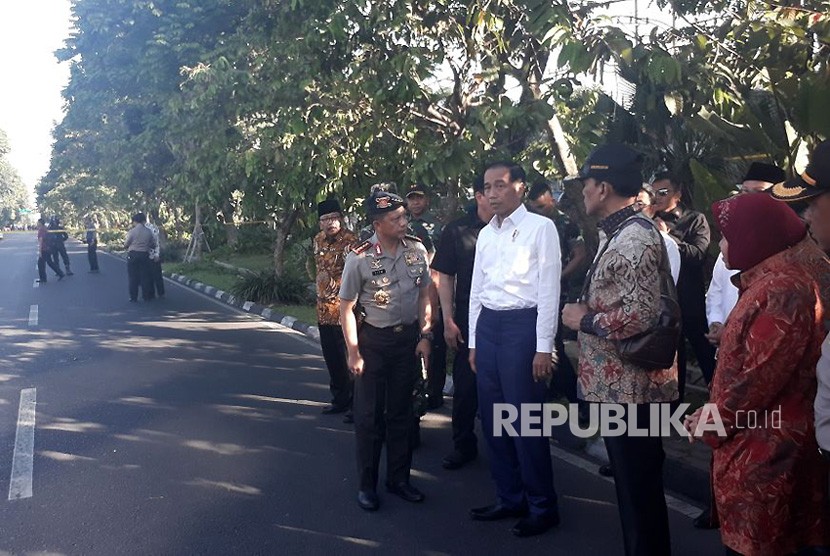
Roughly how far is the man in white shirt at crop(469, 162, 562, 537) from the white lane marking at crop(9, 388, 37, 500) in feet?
9.76

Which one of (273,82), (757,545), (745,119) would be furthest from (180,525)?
(273,82)

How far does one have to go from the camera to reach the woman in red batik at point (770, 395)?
89.5 inches

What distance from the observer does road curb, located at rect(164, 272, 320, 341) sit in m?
11.0

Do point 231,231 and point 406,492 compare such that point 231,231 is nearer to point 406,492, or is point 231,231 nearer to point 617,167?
point 406,492

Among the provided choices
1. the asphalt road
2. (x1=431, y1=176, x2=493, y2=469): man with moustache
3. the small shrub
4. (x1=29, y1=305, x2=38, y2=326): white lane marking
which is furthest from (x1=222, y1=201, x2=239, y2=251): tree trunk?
(x1=431, y1=176, x2=493, y2=469): man with moustache

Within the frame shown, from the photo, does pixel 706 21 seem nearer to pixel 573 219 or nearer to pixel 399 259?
pixel 573 219

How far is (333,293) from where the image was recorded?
628 cm

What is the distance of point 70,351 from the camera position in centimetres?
966

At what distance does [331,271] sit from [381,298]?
6.58 feet

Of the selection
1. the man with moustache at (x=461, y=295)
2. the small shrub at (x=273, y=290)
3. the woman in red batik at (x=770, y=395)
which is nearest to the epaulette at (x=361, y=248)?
the man with moustache at (x=461, y=295)

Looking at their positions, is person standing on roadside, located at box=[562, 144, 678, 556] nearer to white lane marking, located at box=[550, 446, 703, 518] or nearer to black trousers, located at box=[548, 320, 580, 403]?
white lane marking, located at box=[550, 446, 703, 518]

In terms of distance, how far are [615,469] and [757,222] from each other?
1289 mm

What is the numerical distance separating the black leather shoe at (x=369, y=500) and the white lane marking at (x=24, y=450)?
2.14 meters

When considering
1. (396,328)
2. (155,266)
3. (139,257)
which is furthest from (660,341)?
(155,266)
